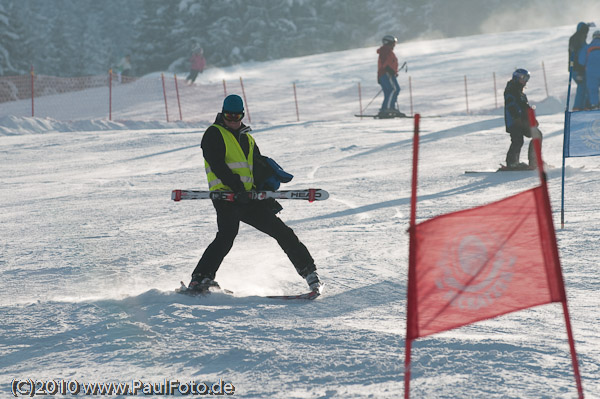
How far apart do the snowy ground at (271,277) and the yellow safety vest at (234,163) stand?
795mm

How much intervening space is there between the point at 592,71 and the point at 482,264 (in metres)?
14.7

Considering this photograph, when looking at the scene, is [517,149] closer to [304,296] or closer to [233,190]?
[304,296]

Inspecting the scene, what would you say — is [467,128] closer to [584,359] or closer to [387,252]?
[387,252]

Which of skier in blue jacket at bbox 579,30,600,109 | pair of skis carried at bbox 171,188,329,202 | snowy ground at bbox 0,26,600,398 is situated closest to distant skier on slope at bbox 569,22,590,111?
skier in blue jacket at bbox 579,30,600,109

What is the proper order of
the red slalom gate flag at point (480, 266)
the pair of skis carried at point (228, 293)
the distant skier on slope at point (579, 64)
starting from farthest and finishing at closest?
the distant skier on slope at point (579, 64) → the pair of skis carried at point (228, 293) → the red slalom gate flag at point (480, 266)

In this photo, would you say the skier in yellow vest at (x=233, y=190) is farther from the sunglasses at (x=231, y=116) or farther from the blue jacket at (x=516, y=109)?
the blue jacket at (x=516, y=109)

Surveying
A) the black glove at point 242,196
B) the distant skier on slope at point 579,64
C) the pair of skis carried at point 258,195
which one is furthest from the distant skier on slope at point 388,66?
the black glove at point 242,196

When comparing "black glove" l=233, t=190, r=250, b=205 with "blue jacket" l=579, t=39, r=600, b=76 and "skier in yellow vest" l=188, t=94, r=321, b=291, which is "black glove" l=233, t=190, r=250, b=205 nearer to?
"skier in yellow vest" l=188, t=94, r=321, b=291

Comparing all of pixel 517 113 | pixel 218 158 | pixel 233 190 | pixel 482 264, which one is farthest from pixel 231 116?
pixel 517 113

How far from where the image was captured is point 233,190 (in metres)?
5.53

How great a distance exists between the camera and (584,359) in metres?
4.22

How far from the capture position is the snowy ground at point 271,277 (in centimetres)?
416

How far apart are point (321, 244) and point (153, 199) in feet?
13.2

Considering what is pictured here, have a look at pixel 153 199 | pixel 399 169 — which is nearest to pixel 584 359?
pixel 153 199
